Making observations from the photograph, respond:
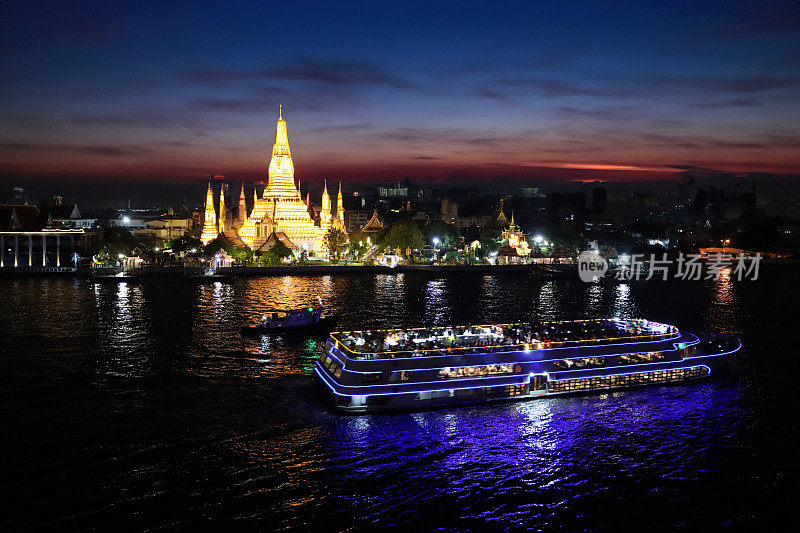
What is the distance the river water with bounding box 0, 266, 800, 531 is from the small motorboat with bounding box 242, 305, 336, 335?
1.85 m

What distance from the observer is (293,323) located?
37031 millimetres

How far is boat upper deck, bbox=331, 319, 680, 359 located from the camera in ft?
76.8

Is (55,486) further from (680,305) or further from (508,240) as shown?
(508,240)

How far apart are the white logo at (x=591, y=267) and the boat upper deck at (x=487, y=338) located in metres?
52.4

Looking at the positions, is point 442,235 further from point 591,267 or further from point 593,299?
point 593,299

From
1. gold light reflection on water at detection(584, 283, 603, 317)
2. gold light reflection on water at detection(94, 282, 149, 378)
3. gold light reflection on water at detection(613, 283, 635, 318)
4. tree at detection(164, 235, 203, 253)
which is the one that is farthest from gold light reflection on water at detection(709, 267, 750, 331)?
tree at detection(164, 235, 203, 253)

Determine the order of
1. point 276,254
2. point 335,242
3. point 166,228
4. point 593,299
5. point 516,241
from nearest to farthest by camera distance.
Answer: point 593,299 < point 276,254 < point 335,242 < point 516,241 < point 166,228

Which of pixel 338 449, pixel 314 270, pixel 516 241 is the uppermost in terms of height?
pixel 516 241

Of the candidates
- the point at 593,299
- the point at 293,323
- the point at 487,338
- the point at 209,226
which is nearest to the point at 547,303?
the point at 593,299

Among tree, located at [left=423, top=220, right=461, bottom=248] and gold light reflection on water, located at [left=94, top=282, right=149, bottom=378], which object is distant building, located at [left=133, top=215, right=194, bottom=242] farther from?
gold light reflection on water, located at [left=94, top=282, right=149, bottom=378]

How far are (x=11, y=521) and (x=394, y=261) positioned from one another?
70738mm

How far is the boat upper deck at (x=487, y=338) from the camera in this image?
23.4 metres

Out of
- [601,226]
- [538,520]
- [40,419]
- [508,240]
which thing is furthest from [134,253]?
[601,226]

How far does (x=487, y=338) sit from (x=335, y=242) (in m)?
64.6
